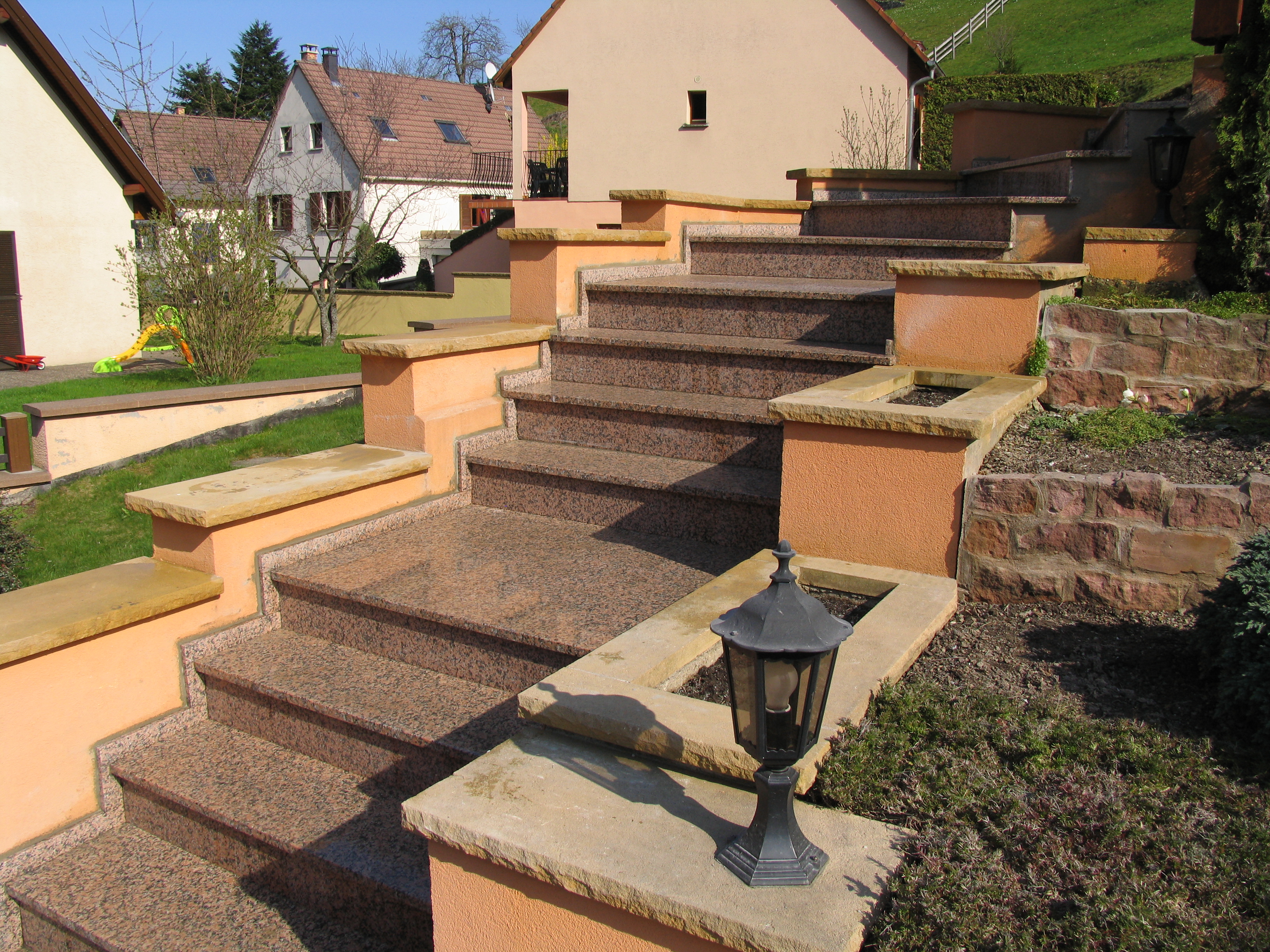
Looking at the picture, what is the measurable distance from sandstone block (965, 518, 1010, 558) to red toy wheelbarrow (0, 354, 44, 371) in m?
15.1

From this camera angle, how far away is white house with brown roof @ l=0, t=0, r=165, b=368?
571 inches

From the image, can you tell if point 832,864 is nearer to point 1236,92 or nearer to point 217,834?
point 217,834

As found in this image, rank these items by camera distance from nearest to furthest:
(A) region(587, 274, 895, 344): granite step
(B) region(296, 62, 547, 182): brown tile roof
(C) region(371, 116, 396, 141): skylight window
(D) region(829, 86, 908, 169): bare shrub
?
1. (A) region(587, 274, 895, 344): granite step
2. (D) region(829, 86, 908, 169): bare shrub
3. (B) region(296, 62, 547, 182): brown tile roof
4. (C) region(371, 116, 396, 141): skylight window

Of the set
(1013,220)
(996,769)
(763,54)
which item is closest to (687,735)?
(996,769)

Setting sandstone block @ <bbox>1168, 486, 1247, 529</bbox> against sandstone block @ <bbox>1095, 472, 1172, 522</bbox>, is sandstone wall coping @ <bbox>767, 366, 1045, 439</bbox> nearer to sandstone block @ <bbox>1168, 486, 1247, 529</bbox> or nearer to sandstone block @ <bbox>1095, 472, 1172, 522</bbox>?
sandstone block @ <bbox>1095, 472, 1172, 522</bbox>

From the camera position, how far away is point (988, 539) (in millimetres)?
3127

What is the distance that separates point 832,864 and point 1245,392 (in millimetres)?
3086

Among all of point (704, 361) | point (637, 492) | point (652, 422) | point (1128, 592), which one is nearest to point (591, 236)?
point (704, 361)

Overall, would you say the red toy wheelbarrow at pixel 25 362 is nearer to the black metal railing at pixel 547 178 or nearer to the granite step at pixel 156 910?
the black metal railing at pixel 547 178

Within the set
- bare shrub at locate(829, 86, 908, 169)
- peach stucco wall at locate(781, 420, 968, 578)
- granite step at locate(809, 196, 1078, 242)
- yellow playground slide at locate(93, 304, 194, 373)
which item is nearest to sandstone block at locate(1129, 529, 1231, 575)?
peach stucco wall at locate(781, 420, 968, 578)

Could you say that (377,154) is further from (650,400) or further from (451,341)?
(650,400)

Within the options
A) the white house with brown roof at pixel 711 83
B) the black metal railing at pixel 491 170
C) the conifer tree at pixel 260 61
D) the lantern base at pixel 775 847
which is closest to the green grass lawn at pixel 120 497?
the lantern base at pixel 775 847

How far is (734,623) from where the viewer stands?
5.65 feet

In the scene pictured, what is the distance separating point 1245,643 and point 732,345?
2.79 metres
